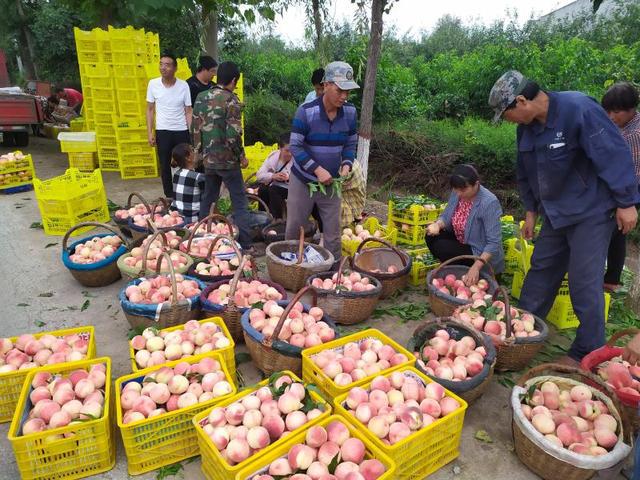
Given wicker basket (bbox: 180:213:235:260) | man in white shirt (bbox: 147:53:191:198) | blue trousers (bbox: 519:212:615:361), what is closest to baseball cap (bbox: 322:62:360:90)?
wicker basket (bbox: 180:213:235:260)

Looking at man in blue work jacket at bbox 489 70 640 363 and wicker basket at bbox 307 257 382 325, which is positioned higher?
man in blue work jacket at bbox 489 70 640 363

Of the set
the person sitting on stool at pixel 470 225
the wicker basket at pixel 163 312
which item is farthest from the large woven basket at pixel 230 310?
the person sitting on stool at pixel 470 225

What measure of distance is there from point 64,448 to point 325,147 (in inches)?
119

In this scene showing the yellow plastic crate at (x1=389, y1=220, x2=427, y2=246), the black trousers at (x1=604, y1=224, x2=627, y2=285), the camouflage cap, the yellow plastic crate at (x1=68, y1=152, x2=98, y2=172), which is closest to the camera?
the camouflage cap

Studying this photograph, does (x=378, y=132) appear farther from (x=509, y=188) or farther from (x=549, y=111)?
(x=549, y=111)

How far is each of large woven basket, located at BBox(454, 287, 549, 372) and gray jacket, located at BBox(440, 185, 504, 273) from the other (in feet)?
2.98

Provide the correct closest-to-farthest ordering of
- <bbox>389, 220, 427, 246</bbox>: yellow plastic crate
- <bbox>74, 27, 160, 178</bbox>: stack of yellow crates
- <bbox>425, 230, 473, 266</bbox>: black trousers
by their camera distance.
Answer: <bbox>425, 230, 473, 266</bbox>: black trousers
<bbox>389, 220, 427, 246</bbox>: yellow plastic crate
<bbox>74, 27, 160, 178</bbox>: stack of yellow crates

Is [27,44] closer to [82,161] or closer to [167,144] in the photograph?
[82,161]

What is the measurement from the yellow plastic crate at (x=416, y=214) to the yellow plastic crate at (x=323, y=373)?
2.50 m

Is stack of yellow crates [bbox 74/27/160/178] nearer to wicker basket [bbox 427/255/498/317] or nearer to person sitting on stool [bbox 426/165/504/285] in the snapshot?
person sitting on stool [bbox 426/165/504/285]

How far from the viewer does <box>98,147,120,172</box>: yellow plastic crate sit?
8.81 metres

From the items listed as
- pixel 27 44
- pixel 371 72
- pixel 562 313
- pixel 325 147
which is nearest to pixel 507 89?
pixel 325 147

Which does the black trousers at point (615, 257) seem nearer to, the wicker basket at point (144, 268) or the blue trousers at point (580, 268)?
the blue trousers at point (580, 268)

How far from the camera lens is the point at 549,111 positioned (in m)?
3.06
